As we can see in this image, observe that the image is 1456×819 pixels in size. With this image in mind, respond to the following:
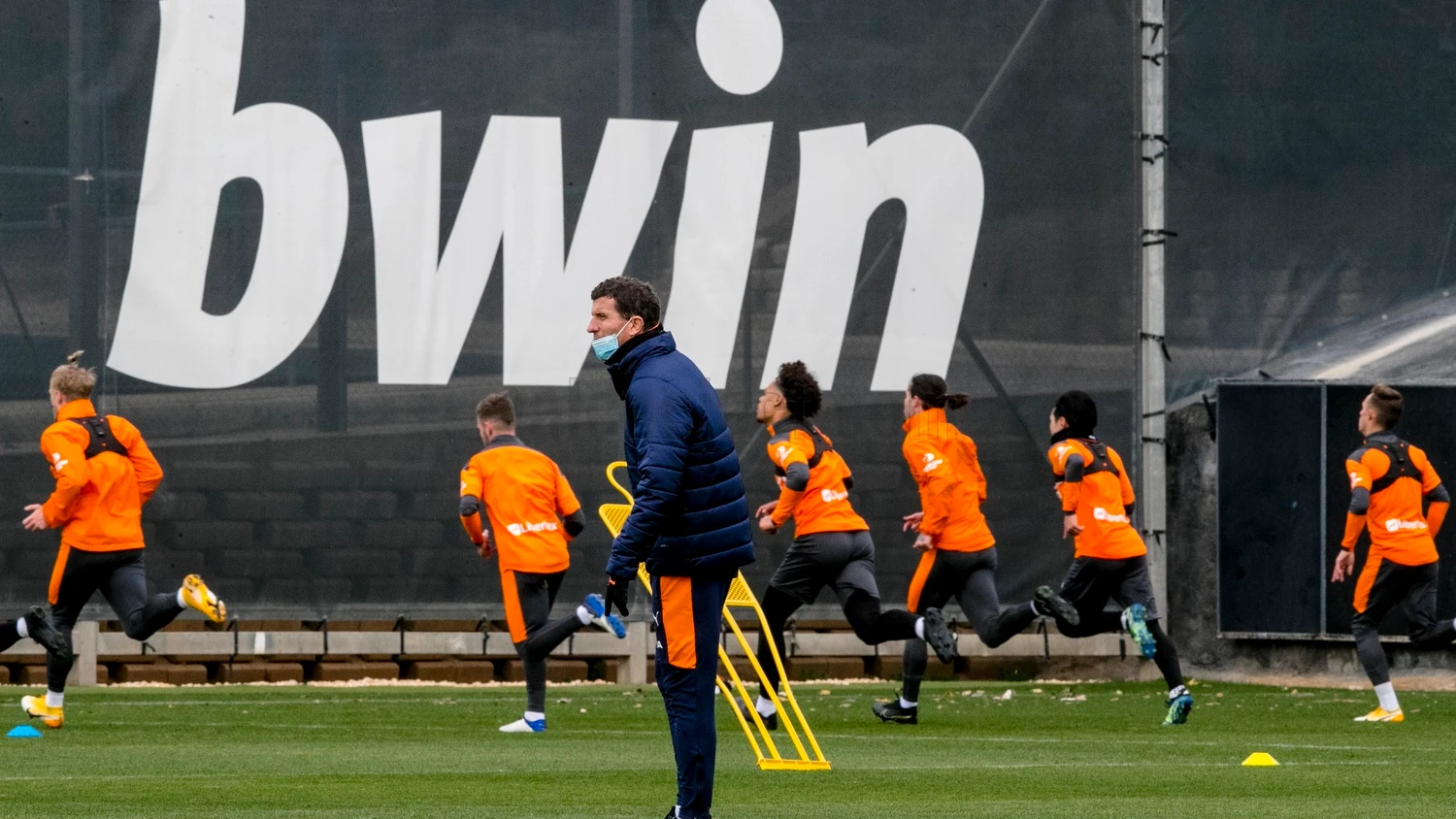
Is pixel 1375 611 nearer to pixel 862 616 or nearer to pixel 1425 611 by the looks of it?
pixel 1425 611

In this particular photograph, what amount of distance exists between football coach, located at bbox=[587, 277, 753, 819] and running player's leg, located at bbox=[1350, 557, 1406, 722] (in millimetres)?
6769

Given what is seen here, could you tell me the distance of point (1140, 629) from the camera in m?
12.3

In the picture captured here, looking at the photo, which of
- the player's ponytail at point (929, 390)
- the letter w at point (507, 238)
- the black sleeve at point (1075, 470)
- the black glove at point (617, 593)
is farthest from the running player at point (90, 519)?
the black glove at point (617, 593)

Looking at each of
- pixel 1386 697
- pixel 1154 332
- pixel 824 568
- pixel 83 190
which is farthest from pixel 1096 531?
pixel 83 190

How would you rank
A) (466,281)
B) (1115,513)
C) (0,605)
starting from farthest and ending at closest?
(466,281)
(0,605)
(1115,513)

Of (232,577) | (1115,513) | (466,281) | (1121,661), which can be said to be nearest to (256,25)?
(466,281)

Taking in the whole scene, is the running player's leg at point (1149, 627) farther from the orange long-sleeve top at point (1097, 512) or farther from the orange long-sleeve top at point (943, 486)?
the orange long-sleeve top at point (943, 486)

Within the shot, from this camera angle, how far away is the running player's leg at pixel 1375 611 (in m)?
12.8

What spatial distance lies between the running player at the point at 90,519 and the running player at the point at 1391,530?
6248 millimetres

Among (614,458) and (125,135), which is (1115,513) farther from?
(125,135)

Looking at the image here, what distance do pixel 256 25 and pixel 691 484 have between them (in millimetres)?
9251

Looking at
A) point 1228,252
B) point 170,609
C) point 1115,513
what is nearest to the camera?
point 170,609

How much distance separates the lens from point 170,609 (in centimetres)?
1168

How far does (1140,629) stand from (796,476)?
212 centimetres
